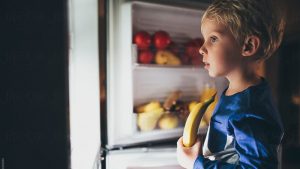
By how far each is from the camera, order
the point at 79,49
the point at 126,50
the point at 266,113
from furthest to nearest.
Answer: the point at 126,50 → the point at 79,49 → the point at 266,113

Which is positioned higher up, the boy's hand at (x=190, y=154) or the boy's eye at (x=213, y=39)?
the boy's eye at (x=213, y=39)

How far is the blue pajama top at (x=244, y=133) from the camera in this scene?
53 centimetres

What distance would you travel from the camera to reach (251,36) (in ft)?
2.01

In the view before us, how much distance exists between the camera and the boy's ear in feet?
2.02

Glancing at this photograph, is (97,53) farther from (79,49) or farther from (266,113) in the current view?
(266,113)

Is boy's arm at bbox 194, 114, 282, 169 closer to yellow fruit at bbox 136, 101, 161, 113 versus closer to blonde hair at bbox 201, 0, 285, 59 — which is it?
blonde hair at bbox 201, 0, 285, 59

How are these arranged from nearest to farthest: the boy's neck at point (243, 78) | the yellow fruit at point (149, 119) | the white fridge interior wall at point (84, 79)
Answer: the boy's neck at point (243, 78), the white fridge interior wall at point (84, 79), the yellow fruit at point (149, 119)

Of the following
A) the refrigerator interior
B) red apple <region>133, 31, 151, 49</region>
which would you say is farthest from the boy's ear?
→ red apple <region>133, 31, 151, 49</region>

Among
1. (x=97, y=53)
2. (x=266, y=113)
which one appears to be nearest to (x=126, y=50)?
(x=97, y=53)

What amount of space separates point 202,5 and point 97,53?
0.46 m

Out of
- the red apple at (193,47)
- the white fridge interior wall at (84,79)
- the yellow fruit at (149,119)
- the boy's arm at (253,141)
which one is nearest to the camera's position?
the boy's arm at (253,141)

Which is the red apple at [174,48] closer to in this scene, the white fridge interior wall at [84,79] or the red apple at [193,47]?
the red apple at [193,47]

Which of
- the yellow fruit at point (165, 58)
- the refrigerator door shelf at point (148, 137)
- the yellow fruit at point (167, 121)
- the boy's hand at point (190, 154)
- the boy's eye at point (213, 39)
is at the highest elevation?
the boy's eye at point (213, 39)

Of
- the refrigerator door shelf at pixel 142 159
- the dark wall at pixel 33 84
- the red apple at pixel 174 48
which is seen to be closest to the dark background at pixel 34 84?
the dark wall at pixel 33 84
